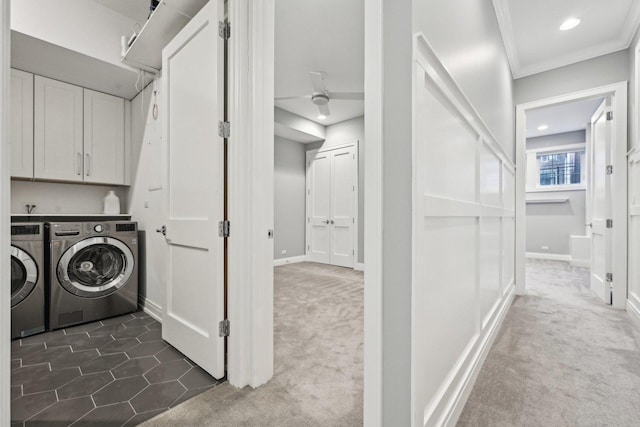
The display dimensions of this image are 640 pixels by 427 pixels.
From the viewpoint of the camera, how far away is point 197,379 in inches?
62.8

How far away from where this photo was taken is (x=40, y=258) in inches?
87.4

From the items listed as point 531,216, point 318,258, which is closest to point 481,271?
point 318,258

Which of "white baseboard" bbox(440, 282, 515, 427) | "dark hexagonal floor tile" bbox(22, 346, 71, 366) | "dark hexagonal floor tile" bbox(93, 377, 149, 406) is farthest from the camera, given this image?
"dark hexagonal floor tile" bbox(22, 346, 71, 366)

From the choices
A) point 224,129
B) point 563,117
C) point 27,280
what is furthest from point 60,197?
point 563,117

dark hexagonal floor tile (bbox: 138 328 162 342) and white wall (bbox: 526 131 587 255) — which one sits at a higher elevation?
white wall (bbox: 526 131 587 255)

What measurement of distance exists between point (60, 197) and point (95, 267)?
1037 mm

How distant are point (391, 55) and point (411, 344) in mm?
958

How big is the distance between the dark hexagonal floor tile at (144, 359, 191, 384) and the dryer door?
1.39m

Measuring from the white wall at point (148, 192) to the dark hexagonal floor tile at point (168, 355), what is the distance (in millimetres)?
680

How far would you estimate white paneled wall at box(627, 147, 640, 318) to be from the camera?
2.47 metres

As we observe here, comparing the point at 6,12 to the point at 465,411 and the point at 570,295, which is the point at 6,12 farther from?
the point at 570,295

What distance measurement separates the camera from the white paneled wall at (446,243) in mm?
921

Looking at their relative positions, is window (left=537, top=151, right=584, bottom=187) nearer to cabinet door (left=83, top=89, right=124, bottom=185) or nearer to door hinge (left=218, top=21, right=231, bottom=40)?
door hinge (left=218, top=21, right=231, bottom=40)


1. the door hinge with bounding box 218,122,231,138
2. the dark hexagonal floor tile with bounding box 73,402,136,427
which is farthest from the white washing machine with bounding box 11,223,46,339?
the door hinge with bounding box 218,122,231,138
